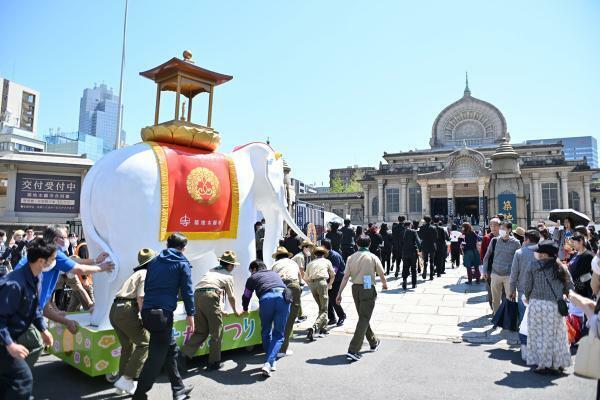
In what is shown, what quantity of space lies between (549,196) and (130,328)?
37050mm

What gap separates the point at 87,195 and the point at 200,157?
5.32 ft

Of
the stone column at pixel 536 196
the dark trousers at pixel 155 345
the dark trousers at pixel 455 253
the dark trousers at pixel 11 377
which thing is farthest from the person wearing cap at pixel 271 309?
the stone column at pixel 536 196

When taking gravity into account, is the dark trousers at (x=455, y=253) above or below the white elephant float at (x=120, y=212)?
below

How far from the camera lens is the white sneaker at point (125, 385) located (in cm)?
440

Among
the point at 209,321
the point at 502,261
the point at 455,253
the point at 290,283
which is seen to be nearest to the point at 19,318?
the point at 209,321

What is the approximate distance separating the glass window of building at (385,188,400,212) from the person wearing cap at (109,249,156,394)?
35.7 metres

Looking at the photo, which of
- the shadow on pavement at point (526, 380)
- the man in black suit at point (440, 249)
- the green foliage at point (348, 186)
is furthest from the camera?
the green foliage at point (348, 186)

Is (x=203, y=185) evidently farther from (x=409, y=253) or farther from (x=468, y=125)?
(x=468, y=125)

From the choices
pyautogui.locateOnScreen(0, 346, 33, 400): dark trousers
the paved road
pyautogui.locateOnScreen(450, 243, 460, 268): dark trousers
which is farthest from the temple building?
pyautogui.locateOnScreen(0, 346, 33, 400): dark trousers

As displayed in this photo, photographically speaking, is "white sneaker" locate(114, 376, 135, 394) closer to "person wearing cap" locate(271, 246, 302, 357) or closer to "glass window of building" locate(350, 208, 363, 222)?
"person wearing cap" locate(271, 246, 302, 357)

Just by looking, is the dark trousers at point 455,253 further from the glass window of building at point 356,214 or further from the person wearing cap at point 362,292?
the glass window of building at point 356,214

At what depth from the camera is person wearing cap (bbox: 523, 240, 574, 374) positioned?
5.11m

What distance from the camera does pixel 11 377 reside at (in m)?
3.06

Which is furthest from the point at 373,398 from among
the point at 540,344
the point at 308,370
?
the point at 540,344
